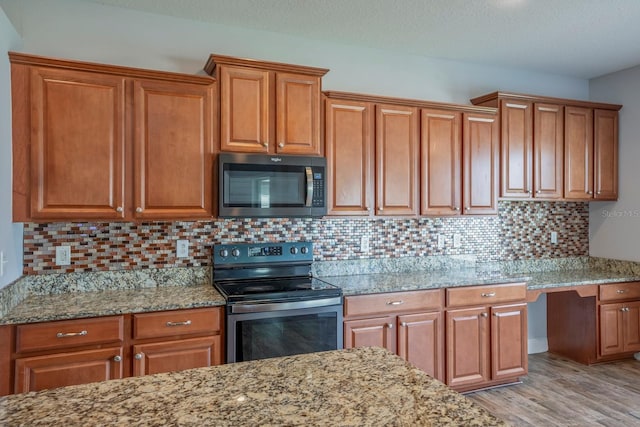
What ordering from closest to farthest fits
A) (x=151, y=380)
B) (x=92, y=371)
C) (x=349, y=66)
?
(x=151, y=380) < (x=92, y=371) < (x=349, y=66)

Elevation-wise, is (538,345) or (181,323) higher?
(181,323)

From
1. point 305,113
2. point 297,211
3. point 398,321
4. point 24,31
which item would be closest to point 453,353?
point 398,321

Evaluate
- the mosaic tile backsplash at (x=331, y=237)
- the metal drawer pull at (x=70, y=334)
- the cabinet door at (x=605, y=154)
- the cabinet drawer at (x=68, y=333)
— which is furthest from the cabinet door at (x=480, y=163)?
the metal drawer pull at (x=70, y=334)

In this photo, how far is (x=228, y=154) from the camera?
271cm

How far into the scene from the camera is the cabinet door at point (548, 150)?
147 inches

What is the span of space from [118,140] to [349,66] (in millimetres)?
1864

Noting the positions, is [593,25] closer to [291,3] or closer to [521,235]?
[521,235]

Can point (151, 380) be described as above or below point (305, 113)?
below

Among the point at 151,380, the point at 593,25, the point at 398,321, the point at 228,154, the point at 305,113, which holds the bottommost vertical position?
the point at 398,321

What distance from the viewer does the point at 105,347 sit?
7.52 feet

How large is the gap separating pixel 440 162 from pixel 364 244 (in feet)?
2.90

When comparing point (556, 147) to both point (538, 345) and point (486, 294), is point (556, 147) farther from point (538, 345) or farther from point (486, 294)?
point (538, 345)

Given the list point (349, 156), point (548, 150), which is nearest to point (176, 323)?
point (349, 156)

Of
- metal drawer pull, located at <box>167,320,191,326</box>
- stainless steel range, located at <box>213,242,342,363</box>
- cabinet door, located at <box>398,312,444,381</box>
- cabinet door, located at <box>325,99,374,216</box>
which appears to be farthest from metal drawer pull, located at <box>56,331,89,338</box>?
cabinet door, located at <box>398,312,444,381</box>
